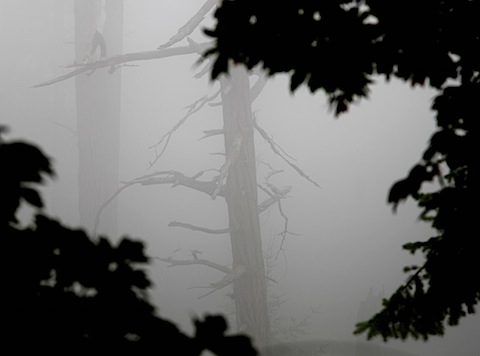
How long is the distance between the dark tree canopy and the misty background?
15.7m

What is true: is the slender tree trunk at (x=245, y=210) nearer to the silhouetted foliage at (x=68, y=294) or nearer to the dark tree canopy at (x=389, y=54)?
the dark tree canopy at (x=389, y=54)

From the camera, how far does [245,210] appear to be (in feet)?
31.2

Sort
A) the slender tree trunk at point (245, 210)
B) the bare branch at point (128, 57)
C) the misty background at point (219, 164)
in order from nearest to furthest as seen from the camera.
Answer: the bare branch at point (128, 57) → the slender tree trunk at point (245, 210) → the misty background at point (219, 164)

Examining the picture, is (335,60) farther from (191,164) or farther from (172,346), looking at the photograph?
(191,164)

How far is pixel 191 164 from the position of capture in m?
23.7

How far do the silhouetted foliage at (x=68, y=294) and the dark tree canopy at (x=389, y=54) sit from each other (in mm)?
565

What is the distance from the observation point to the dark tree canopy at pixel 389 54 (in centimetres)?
159

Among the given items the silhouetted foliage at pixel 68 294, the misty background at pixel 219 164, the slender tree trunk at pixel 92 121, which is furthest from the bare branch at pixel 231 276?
the misty background at pixel 219 164

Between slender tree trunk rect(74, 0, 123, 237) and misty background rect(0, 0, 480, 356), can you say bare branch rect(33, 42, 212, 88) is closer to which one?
slender tree trunk rect(74, 0, 123, 237)

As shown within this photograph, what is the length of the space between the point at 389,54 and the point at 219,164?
840 inches

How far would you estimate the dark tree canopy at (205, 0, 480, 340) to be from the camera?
5.23 ft

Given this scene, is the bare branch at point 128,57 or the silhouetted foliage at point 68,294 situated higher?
the bare branch at point 128,57

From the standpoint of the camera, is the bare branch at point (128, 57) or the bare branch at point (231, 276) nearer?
the bare branch at point (231, 276)

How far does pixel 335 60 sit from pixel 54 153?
788 inches
